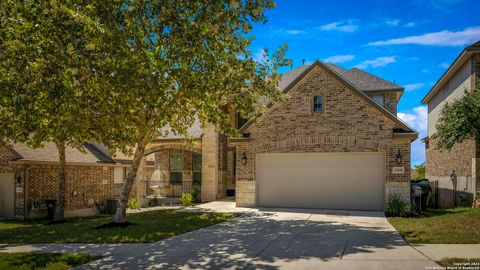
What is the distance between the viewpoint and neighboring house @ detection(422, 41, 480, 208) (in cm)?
1970

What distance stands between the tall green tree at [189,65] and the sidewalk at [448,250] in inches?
269

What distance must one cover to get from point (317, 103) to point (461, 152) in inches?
383

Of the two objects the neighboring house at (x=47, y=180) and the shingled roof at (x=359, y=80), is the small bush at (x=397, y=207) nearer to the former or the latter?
the shingled roof at (x=359, y=80)

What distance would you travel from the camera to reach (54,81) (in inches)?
442

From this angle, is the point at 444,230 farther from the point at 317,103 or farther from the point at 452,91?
the point at 452,91

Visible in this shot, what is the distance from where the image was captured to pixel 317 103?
1862cm

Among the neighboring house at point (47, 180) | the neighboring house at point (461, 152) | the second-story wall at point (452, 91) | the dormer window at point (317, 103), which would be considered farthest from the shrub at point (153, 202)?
the second-story wall at point (452, 91)

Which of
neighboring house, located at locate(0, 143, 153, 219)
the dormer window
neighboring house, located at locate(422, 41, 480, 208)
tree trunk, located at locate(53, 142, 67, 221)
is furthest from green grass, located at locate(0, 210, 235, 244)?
neighboring house, located at locate(422, 41, 480, 208)

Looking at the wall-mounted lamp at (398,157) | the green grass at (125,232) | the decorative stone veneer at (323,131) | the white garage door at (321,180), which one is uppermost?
the decorative stone veneer at (323,131)

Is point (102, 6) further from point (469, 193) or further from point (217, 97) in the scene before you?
point (469, 193)

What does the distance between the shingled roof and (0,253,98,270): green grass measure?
55.6 feet

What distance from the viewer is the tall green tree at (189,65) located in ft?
40.7

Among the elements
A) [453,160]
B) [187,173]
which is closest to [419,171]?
[453,160]

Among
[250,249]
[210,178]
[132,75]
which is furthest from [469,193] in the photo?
[132,75]
